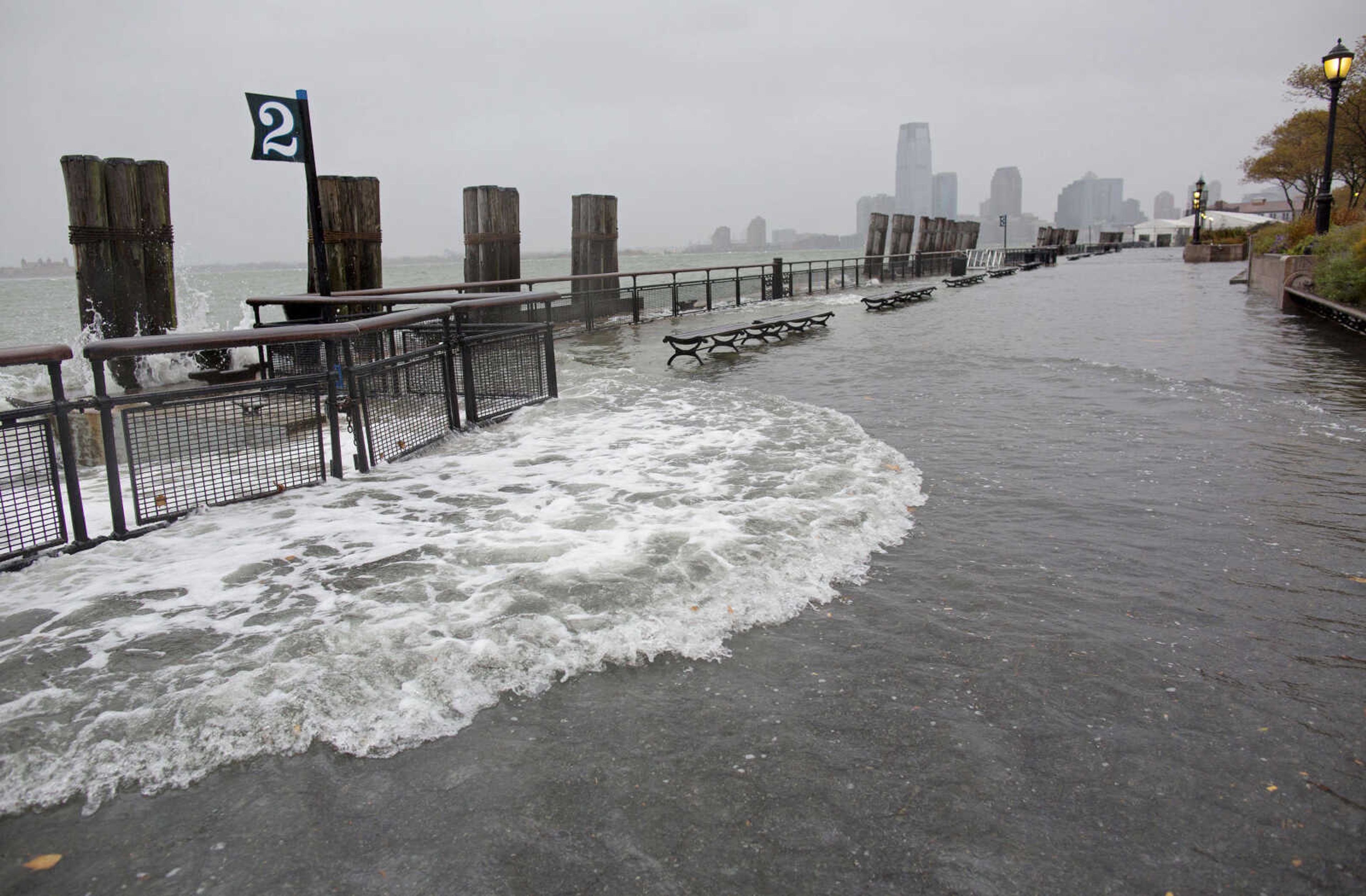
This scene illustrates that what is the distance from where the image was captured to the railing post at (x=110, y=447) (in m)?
4.87

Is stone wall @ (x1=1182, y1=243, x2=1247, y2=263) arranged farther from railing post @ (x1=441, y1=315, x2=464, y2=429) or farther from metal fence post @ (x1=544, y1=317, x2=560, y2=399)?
railing post @ (x1=441, y1=315, x2=464, y2=429)

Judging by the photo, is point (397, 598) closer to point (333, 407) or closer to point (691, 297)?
point (333, 407)

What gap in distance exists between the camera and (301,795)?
2.75 meters

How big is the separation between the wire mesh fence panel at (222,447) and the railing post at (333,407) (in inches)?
3.5

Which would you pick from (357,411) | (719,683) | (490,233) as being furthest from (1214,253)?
(719,683)

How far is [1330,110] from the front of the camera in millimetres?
18938

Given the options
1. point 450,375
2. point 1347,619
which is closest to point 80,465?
point 450,375

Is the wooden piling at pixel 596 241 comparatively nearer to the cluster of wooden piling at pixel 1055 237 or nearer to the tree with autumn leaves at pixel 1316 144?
the tree with autumn leaves at pixel 1316 144

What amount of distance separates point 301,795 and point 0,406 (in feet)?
37.8

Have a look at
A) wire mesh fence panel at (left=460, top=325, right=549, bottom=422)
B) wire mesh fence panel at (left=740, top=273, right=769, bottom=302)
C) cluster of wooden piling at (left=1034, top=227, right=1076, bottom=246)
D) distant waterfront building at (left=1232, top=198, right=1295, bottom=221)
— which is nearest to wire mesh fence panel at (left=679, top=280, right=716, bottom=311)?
wire mesh fence panel at (left=740, top=273, right=769, bottom=302)

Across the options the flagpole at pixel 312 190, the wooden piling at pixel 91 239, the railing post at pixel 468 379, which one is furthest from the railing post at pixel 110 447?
the wooden piling at pixel 91 239

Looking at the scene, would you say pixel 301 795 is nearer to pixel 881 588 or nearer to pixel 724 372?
→ pixel 881 588

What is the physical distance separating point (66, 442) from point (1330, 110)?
79.1ft

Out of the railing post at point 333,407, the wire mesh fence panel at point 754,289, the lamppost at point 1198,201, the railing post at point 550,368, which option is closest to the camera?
the railing post at point 333,407
